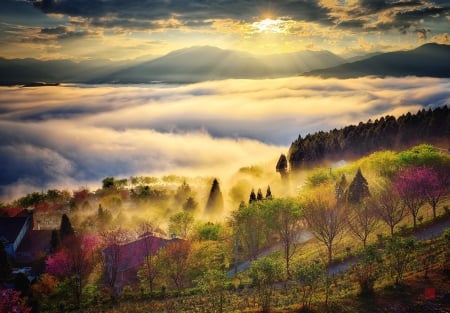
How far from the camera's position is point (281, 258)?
167 feet

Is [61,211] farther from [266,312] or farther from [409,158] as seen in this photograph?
[266,312]

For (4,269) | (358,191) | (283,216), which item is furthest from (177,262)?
(358,191)

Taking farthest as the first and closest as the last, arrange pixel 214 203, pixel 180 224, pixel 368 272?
pixel 214 203 → pixel 180 224 → pixel 368 272

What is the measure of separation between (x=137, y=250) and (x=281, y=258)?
17301 millimetres

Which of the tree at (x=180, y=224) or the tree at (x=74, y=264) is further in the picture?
the tree at (x=180, y=224)

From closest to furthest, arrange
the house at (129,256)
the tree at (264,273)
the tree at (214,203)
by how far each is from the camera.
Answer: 1. the tree at (264,273)
2. the house at (129,256)
3. the tree at (214,203)

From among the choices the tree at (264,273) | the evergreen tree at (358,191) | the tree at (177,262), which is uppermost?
the tree at (264,273)

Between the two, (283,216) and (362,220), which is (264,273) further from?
(283,216)

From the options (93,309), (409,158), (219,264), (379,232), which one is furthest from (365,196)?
(93,309)

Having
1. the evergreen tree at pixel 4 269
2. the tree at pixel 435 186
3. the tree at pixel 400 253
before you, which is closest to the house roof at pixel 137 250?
the evergreen tree at pixel 4 269

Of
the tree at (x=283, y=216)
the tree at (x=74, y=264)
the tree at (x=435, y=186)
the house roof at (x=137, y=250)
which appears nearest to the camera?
the tree at (x=74, y=264)

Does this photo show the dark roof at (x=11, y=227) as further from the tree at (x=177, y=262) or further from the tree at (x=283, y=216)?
the tree at (x=283, y=216)

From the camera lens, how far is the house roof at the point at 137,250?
172 feet

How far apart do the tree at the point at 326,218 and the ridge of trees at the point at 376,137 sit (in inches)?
2183
